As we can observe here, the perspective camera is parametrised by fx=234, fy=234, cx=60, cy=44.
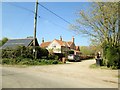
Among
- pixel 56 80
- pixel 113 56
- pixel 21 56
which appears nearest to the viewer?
pixel 56 80

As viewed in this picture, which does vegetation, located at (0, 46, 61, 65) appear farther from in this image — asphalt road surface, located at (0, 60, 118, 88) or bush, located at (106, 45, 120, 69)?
asphalt road surface, located at (0, 60, 118, 88)

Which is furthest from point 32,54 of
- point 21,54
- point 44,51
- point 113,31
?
point 113,31

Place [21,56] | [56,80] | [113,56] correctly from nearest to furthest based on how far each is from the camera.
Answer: [56,80] < [113,56] < [21,56]

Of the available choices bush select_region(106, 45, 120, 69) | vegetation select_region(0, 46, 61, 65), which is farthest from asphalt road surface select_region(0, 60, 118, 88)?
vegetation select_region(0, 46, 61, 65)

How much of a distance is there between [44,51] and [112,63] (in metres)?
14.7

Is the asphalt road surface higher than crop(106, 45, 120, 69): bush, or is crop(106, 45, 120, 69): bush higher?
crop(106, 45, 120, 69): bush

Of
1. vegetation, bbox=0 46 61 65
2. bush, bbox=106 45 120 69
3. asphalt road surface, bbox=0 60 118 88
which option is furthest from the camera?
vegetation, bbox=0 46 61 65

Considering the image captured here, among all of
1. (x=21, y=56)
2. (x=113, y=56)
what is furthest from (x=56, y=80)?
(x=21, y=56)

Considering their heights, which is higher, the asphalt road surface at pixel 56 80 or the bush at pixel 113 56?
the bush at pixel 113 56

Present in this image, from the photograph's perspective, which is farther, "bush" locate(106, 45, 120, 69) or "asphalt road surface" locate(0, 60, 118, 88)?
"bush" locate(106, 45, 120, 69)

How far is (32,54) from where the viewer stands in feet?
108

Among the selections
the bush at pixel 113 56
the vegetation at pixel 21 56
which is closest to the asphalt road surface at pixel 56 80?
the bush at pixel 113 56

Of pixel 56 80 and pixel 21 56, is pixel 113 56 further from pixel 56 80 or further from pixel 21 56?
pixel 21 56

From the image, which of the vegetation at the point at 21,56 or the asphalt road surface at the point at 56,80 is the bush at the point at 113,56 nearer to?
the asphalt road surface at the point at 56,80
